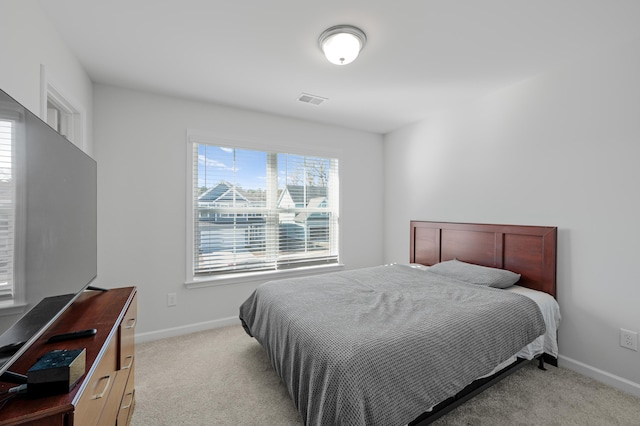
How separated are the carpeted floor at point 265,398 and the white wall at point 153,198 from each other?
600 mm

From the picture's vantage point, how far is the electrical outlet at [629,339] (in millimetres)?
1988

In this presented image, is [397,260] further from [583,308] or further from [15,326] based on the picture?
[15,326]

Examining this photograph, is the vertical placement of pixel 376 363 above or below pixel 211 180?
below

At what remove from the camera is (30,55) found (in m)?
1.52

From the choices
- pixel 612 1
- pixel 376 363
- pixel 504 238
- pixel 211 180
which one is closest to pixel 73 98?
pixel 211 180

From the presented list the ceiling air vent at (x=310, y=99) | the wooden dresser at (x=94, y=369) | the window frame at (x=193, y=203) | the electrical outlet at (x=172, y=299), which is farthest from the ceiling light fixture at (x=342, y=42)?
the electrical outlet at (x=172, y=299)

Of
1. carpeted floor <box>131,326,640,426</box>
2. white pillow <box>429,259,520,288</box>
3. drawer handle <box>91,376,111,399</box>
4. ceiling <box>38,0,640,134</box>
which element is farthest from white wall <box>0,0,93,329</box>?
white pillow <box>429,259,520,288</box>

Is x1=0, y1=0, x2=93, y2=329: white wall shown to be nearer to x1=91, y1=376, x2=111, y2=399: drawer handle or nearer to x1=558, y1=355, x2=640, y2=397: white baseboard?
x1=91, y1=376, x2=111, y2=399: drawer handle

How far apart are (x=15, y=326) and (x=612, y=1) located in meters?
3.14

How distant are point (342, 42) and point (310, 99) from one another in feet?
3.68

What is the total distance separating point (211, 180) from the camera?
3.14 metres

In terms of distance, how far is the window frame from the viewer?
9.78ft

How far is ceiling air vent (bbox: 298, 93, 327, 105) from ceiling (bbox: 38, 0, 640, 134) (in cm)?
7

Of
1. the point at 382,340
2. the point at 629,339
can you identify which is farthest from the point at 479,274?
the point at 382,340
